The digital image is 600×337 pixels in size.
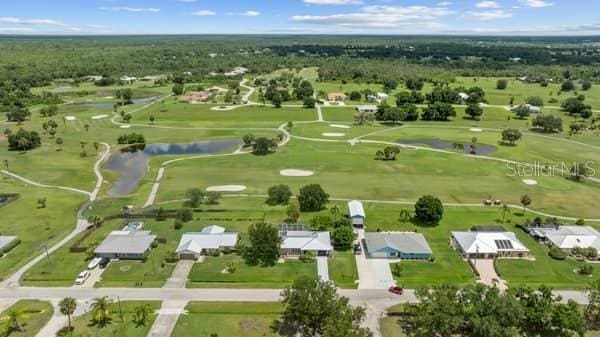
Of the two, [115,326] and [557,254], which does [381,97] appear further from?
[115,326]

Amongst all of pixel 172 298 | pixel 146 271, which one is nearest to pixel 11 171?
pixel 146 271

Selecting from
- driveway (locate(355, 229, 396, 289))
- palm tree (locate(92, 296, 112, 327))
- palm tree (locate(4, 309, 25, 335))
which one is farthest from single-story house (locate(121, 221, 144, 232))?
driveway (locate(355, 229, 396, 289))

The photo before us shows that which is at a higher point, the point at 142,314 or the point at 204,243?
the point at 204,243

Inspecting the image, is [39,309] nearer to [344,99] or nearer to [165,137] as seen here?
[165,137]

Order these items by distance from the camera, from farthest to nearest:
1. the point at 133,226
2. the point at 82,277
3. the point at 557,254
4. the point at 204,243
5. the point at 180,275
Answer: the point at 133,226
the point at 204,243
the point at 557,254
the point at 180,275
the point at 82,277

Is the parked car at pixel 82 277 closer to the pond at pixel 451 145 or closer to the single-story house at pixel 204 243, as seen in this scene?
the single-story house at pixel 204 243

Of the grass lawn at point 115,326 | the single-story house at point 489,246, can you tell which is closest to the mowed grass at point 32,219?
the grass lawn at point 115,326

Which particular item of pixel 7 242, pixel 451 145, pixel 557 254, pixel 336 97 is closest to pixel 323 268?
pixel 557 254

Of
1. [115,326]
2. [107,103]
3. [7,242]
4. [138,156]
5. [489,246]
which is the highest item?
[107,103]
